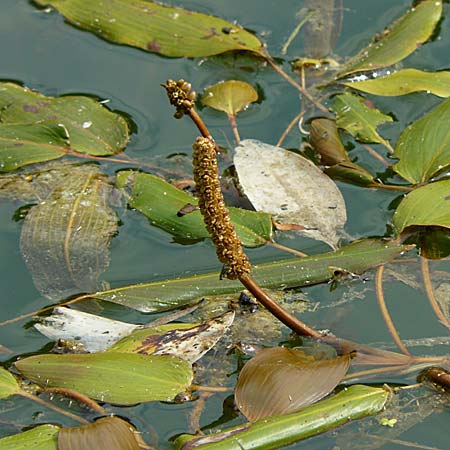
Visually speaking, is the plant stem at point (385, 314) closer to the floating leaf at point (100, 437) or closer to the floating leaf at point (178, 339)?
the floating leaf at point (178, 339)

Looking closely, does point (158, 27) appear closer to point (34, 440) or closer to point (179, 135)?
point (179, 135)

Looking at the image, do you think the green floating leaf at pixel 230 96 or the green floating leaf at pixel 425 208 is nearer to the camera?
the green floating leaf at pixel 425 208

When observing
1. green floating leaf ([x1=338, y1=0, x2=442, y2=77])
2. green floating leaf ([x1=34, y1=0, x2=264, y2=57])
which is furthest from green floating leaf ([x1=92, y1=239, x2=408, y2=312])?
green floating leaf ([x1=34, y1=0, x2=264, y2=57])

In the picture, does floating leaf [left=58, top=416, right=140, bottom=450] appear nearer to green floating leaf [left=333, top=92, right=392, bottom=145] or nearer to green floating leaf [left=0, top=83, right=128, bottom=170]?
green floating leaf [left=0, top=83, right=128, bottom=170]

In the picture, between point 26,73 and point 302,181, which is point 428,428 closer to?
point 302,181

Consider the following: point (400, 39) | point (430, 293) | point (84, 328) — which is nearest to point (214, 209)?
point (84, 328)

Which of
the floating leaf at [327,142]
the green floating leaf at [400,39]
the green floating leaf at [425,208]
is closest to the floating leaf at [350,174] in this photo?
the floating leaf at [327,142]

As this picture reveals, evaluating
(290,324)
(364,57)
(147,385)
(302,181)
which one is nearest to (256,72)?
(364,57)
